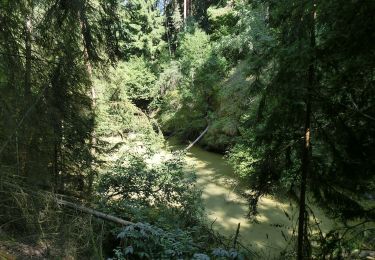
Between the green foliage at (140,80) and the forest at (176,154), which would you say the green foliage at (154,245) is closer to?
the forest at (176,154)

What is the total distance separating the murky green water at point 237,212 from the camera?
8.41m

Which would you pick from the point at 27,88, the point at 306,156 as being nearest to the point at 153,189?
the point at 27,88

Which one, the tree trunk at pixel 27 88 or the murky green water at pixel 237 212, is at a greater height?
the tree trunk at pixel 27 88

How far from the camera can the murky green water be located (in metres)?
8.41

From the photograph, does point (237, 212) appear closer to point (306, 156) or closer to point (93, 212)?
point (93, 212)

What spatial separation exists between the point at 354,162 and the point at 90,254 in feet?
10.1

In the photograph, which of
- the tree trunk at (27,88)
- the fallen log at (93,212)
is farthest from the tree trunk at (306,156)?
the tree trunk at (27,88)

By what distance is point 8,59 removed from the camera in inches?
176

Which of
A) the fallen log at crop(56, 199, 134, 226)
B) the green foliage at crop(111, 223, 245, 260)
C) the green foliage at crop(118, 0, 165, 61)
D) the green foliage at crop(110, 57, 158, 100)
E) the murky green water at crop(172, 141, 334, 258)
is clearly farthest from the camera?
the green foliage at crop(118, 0, 165, 61)

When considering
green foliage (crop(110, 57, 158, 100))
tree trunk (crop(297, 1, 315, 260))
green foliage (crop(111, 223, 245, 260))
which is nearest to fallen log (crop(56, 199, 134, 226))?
green foliage (crop(111, 223, 245, 260))

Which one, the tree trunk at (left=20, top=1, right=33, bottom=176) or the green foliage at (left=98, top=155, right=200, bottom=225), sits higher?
the tree trunk at (left=20, top=1, right=33, bottom=176)

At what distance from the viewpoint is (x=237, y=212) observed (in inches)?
401

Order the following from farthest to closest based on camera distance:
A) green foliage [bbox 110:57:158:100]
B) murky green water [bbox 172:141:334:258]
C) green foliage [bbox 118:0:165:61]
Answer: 1. green foliage [bbox 118:0:165:61]
2. green foliage [bbox 110:57:158:100]
3. murky green water [bbox 172:141:334:258]

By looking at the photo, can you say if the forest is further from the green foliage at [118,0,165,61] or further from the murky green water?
the green foliage at [118,0,165,61]
